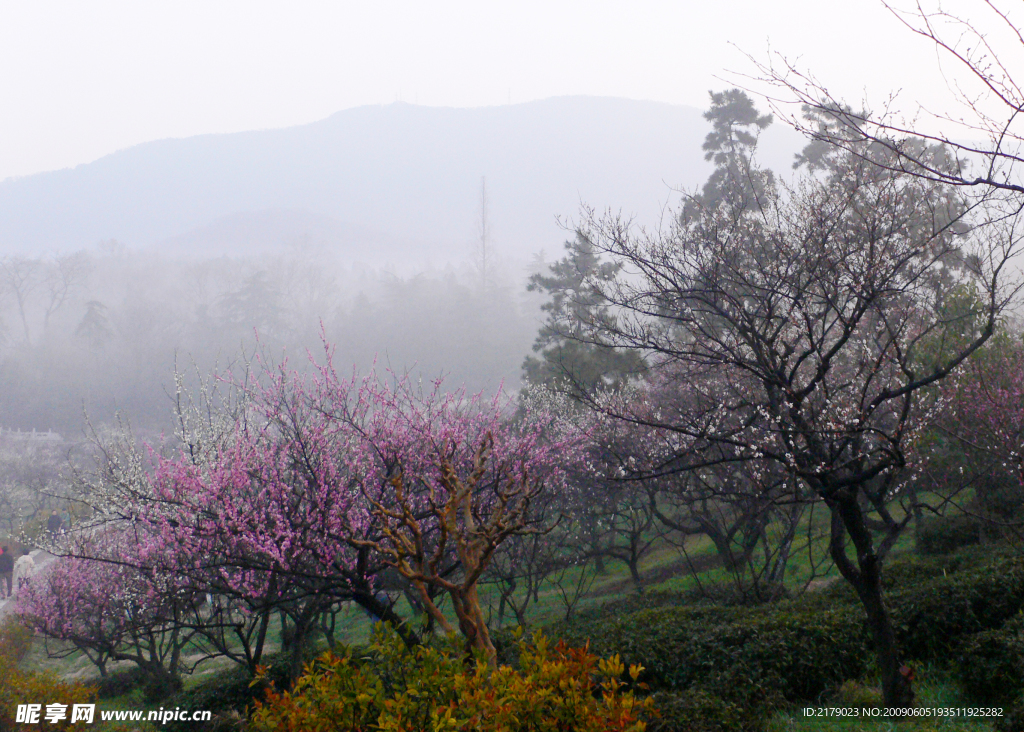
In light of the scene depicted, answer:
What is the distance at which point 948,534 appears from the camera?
1348 centimetres

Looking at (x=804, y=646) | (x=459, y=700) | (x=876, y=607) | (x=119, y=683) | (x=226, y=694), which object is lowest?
(x=804, y=646)

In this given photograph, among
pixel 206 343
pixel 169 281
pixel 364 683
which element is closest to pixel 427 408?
pixel 364 683

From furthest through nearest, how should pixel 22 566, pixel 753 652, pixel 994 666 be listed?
pixel 22 566
pixel 753 652
pixel 994 666

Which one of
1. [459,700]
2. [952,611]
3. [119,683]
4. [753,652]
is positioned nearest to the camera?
[459,700]

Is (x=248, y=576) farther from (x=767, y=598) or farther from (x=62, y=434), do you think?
(x=62, y=434)

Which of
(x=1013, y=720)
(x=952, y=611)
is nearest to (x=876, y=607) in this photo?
(x=1013, y=720)

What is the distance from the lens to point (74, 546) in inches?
629

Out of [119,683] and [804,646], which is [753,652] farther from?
[119,683]

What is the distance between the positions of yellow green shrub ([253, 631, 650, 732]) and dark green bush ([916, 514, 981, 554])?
42.2 ft

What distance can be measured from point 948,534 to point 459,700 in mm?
14077

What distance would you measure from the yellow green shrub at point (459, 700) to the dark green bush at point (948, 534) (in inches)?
506

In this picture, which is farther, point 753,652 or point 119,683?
point 119,683

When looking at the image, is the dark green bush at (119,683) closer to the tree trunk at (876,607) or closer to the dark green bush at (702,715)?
the dark green bush at (702,715)

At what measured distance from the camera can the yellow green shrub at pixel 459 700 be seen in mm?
3336
